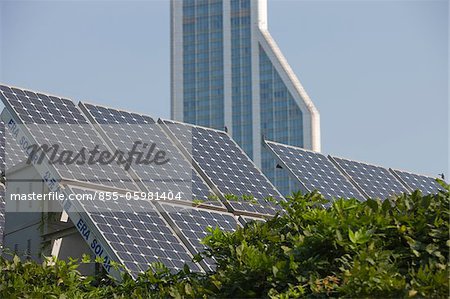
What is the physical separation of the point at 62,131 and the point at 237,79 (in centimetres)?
14848

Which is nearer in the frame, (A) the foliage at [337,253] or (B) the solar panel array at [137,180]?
(A) the foliage at [337,253]

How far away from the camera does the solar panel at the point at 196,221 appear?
58.4ft

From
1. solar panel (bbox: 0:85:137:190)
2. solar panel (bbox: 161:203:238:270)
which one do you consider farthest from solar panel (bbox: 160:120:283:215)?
solar panel (bbox: 0:85:137:190)

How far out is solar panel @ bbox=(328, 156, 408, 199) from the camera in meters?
24.6

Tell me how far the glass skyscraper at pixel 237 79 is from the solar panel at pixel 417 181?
130m

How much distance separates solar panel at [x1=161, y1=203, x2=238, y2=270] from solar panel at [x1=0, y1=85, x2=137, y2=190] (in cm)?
100

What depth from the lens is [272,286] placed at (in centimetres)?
1012

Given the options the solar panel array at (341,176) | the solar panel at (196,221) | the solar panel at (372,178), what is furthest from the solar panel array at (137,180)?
the solar panel at (372,178)

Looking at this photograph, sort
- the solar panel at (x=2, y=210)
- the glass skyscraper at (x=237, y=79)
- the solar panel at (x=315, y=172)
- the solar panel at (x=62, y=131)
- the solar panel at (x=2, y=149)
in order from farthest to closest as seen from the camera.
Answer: the glass skyscraper at (x=237, y=79), the solar panel at (x=315, y=172), the solar panel at (x=2, y=149), the solar panel at (x=2, y=210), the solar panel at (x=62, y=131)

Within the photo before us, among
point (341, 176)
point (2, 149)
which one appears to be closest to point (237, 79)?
point (341, 176)

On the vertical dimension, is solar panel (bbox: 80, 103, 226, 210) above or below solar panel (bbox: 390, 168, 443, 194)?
above

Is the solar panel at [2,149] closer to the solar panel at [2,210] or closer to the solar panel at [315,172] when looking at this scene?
the solar panel at [2,210]

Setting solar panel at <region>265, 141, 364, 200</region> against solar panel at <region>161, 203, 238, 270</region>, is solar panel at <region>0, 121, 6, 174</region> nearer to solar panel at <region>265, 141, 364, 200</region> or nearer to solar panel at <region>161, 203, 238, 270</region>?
solar panel at <region>161, 203, 238, 270</region>

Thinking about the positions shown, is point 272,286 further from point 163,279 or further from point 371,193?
→ point 371,193
